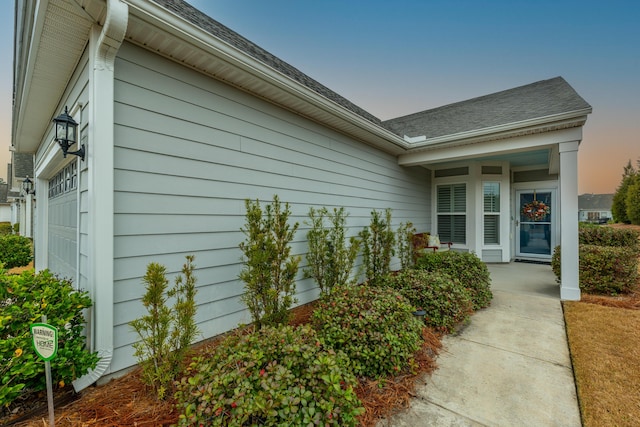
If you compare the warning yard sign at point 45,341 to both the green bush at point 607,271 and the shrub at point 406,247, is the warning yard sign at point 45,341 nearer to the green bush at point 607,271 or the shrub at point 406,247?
the shrub at point 406,247

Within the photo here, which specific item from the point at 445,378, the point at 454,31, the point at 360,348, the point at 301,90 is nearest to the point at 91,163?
the point at 301,90

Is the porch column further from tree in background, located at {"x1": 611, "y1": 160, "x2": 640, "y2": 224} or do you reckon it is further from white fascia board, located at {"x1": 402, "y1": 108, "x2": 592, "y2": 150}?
tree in background, located at {"x1": 611, "y1": 160, "x2": 640, "y2": 224}

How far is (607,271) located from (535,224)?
13.0 ft

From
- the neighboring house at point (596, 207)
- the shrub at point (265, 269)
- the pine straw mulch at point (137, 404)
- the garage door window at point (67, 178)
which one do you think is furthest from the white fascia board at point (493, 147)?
the neighboring house at point (596, 207)

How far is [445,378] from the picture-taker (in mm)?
2363

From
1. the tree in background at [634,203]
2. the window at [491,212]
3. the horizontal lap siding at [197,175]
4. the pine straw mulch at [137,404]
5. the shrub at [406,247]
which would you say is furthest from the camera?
the tree in background at [634,203]

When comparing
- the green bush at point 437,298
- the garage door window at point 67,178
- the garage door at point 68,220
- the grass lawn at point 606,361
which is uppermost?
the garage door window at point 67,178

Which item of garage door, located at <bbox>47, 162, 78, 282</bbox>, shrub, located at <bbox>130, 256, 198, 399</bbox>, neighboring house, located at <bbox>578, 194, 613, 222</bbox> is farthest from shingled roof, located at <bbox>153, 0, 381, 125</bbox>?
neighboring house, located at <bbox>578, 194, 613, 222</bbox>

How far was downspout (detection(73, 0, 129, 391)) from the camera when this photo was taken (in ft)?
6.64

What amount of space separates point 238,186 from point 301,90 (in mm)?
1505

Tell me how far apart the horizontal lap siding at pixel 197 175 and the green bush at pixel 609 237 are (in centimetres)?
657

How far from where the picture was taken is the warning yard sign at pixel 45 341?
52.4 inches

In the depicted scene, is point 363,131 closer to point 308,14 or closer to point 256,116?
point 256,116

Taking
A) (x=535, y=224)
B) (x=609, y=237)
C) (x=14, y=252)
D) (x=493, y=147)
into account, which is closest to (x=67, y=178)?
(x=14, y=252)
